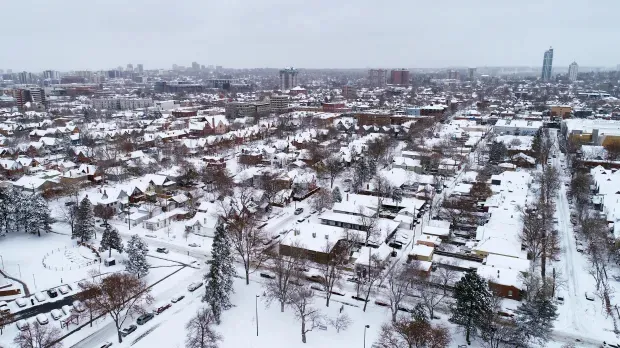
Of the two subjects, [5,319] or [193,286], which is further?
[193,286]

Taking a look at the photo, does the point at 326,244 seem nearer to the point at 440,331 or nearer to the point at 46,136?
the point at 440,331

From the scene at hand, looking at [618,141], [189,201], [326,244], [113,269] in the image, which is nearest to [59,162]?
[189,201]

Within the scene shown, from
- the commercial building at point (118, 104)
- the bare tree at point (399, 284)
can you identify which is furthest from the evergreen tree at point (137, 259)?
the commercial building at point (118, 104)

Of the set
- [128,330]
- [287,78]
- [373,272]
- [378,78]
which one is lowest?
[128,330]

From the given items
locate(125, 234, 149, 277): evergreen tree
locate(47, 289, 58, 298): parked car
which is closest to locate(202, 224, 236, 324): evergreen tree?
locate(125, 234, 149, 277): evergreen tree

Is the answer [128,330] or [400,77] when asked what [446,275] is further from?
[400,77]

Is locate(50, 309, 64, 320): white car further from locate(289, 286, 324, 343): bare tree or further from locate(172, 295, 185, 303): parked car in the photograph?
locate(289, 286, 324, 343): bare tree

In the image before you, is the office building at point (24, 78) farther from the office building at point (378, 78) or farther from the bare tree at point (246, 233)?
the bare tree at point (246, 233)

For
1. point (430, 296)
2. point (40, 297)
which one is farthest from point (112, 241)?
point (430, 296)
